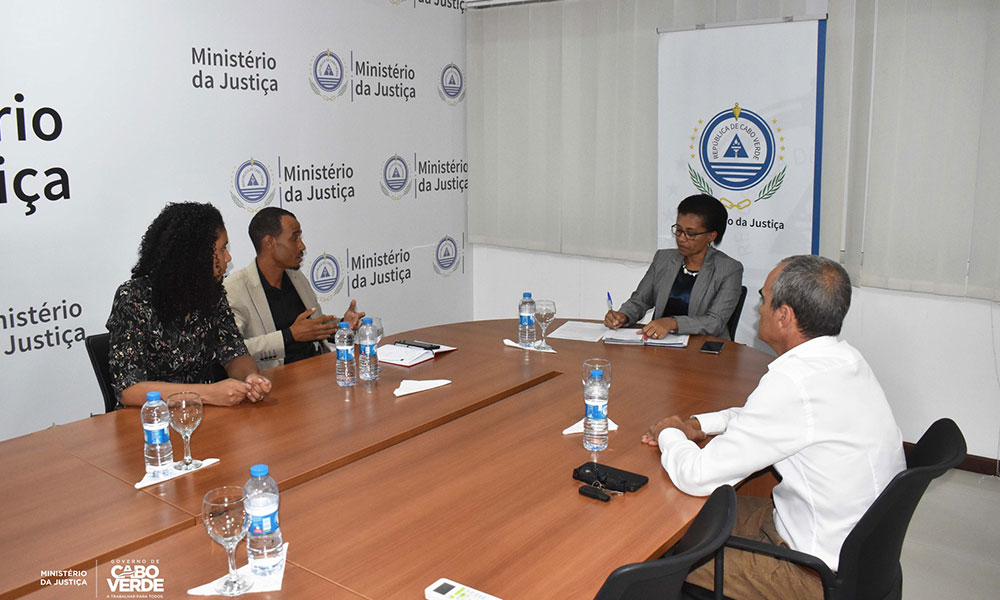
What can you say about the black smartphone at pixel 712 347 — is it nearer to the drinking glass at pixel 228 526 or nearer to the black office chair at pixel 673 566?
the black office chair at pixel 673 566

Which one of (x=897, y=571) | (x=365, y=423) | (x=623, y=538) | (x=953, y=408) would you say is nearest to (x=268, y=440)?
(x=365, y=423)

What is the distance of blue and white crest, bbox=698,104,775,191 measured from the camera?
492 cm

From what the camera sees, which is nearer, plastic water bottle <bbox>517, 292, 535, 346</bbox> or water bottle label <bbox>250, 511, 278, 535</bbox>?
water bottle label <bbox>250, 511, 278, 535</bbox>

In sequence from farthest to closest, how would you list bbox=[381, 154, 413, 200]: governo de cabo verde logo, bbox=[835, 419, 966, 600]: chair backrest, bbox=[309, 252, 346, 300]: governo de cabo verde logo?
bbox=[381, 154, 413, 200]: governo de cabo verde logo, bbox=[309, 252, 346, 300]: governo de cabo verde logo, bbox=[835, 419, 966, 600]: chair backrest

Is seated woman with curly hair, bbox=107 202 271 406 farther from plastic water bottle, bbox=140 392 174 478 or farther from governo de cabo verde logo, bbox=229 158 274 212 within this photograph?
governo de cabo verde logo, bbox=229 158 274 212

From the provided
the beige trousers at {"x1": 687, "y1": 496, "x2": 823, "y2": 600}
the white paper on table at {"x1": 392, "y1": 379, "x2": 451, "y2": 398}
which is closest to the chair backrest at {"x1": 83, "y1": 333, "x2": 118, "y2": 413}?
the white paper on table at {"x1": 392, "y1": 379, "x2": 451, "y2": 398}

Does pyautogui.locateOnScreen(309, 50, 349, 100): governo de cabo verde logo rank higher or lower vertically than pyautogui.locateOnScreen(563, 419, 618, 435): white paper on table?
higher

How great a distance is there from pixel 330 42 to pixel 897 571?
4358 mm

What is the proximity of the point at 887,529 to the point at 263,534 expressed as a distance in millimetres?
1521

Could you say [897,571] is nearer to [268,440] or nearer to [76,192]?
[268,440]

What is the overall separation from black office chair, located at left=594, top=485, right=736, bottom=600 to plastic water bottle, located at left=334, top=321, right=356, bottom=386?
166 centimetres

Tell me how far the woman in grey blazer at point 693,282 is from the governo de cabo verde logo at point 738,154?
0.85 metres

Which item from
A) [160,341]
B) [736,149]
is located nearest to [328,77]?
[736,149]

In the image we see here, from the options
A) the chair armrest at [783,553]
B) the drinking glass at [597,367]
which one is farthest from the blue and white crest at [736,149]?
the chair armrest at [783,553]
